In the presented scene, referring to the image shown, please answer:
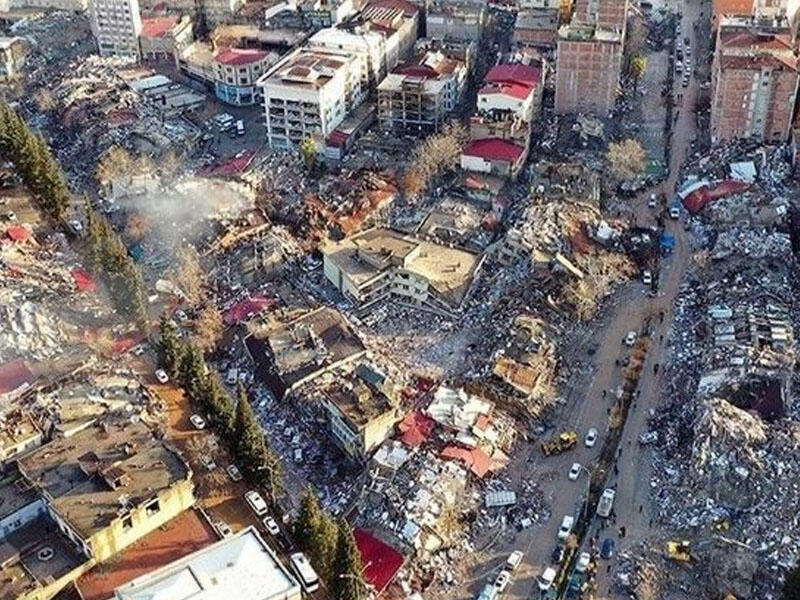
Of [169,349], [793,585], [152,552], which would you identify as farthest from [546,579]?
[169,349]

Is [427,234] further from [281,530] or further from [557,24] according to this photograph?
[557,24]

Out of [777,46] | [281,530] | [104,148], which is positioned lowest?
[281,530]

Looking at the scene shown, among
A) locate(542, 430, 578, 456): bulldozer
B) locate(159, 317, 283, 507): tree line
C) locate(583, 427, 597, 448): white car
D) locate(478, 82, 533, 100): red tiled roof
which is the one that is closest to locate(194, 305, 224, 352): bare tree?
locate(159, 317, 283, 507): tree line

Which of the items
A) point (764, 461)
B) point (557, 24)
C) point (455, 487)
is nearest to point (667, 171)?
point (557, 24)

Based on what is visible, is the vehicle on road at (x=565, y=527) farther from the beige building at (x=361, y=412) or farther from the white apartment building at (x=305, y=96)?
the white apartment building at (x=305, y=96)

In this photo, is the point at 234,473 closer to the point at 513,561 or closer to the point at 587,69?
the point at 513,561
